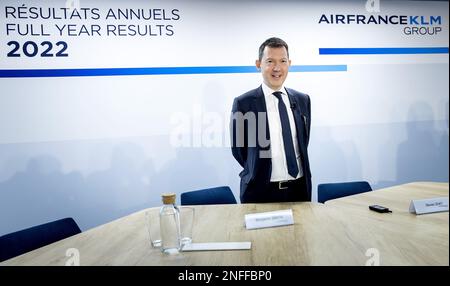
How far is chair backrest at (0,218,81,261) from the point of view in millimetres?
1450

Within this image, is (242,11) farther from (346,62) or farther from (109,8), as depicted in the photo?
(109,8)

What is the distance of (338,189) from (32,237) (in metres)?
1.93

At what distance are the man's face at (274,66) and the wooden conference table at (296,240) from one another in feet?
2.82

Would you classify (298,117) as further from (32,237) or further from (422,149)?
(32,237)

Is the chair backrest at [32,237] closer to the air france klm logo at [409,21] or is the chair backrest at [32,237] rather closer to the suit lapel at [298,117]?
the suit lapel at [298,117]

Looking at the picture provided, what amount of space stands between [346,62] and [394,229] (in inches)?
49.3

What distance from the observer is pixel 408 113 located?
215 cm

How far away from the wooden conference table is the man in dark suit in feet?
1.11

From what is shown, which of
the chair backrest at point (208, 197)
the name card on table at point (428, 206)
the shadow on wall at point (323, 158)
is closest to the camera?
the name card on table at point (428, 206)

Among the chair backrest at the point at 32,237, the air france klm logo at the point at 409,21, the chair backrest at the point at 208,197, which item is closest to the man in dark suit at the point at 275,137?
the chair backrest at the point at 208,197

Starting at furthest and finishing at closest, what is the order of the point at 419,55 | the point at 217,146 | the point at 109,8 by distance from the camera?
the point at 217,146 < the point at 419,55 < the point at 109,8

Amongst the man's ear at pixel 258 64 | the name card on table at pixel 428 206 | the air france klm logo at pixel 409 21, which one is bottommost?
the name card on table at pixel 428 206

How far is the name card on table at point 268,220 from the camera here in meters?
1.42
